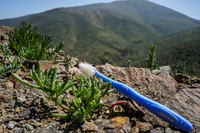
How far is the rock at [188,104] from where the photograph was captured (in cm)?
242

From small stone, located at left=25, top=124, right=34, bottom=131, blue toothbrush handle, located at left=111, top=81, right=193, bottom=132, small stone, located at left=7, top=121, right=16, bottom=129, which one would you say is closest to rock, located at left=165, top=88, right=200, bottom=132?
blue toothbrush handle, located at left=111, top=81, right=193, bottom=132

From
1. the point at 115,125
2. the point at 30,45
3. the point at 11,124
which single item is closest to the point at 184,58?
the point at 30,45

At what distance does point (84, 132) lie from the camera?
6.70 feet

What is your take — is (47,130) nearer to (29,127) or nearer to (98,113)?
(29,127)

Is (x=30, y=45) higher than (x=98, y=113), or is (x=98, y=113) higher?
(x=30, y=45)

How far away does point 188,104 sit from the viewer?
8.85 feet

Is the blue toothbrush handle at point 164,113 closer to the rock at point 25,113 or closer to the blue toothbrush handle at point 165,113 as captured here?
the blue toothbrush handle at point 165,113

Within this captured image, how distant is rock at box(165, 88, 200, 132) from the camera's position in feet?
7.94

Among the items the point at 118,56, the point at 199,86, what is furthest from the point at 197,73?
the point at 118,56

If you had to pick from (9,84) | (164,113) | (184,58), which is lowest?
(184,58)

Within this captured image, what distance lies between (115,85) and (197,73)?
2467 inches

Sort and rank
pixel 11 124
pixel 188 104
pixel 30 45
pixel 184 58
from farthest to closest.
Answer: pixel 184 58, pixel 30 45, pixel 188 104, pixel 11 124

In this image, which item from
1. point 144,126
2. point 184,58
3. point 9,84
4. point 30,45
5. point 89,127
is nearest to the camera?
point 89,127

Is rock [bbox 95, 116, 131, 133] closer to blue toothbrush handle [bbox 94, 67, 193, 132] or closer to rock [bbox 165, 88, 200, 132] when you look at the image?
blue toothbrush handle [bbox 94, 67, 193, 132]
